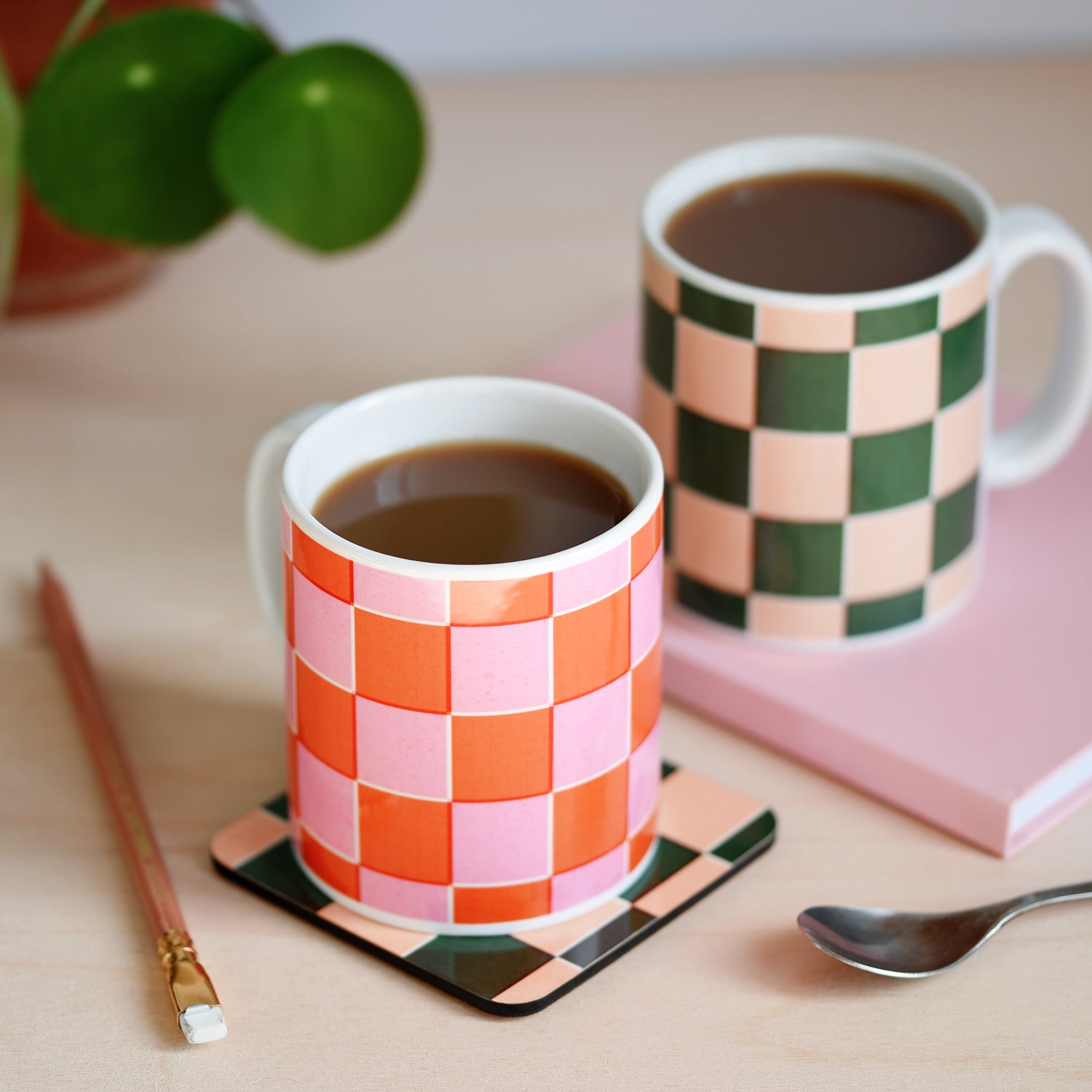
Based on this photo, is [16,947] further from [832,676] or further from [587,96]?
[587,96]

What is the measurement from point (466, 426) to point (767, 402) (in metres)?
0.10

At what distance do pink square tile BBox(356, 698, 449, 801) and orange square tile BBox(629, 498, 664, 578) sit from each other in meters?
0.06

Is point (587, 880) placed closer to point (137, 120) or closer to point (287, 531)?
point (287, 531)

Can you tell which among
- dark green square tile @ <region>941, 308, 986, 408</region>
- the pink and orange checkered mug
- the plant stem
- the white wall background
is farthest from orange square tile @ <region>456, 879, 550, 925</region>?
the white wall background

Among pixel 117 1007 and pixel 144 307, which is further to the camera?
pixel 144 307

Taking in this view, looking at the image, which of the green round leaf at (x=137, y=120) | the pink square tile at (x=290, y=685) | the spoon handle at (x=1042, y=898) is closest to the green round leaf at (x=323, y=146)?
the green round leaf at (x=137, y=120)

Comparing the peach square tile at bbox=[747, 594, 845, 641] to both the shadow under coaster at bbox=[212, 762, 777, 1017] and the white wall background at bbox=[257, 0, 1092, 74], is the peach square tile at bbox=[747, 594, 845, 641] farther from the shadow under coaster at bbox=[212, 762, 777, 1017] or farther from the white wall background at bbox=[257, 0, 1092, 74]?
the white wall background at bbox=[257, 0, 1092, 74]

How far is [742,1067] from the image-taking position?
460 mm

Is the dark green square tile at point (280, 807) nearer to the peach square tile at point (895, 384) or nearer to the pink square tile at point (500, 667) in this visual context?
the pink square tile at point (500, 667)

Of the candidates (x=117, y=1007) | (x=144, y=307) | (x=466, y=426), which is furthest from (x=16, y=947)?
(x=144, y=307)

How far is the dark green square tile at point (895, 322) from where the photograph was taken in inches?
21.5

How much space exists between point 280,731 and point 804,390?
0.69ft

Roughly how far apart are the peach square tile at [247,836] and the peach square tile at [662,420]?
0.59 ft

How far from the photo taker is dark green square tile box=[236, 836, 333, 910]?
1.66 feet
